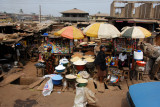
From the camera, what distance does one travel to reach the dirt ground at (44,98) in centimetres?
483

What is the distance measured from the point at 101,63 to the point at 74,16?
32511mm

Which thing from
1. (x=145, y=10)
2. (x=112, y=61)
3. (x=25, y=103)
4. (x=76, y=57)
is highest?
(x=145, y=10)

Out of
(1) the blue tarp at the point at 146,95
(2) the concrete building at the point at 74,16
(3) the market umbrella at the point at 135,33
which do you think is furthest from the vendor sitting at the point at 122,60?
(2) the concrete building at the point at 74,16

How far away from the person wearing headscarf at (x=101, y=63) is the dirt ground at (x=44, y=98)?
0.85 meters

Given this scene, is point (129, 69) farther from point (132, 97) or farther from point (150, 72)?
point (132, 97)

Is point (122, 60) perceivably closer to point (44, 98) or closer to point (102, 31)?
point (102, 31)

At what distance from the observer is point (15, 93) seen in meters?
5.51

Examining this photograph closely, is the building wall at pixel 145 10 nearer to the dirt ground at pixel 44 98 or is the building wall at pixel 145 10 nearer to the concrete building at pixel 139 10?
the concrete building at pixel 139 10

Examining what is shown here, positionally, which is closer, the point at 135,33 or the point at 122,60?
the point at 135,33

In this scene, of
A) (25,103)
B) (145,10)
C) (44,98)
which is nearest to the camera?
(25,103)

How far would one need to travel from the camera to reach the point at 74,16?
36594mm

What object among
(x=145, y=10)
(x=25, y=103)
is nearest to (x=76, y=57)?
(x=25, y=103)

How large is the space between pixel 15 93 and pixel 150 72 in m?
7.05

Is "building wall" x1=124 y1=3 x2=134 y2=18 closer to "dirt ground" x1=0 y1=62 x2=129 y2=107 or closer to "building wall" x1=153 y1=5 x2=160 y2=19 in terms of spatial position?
"building wall" x1=153 y1=5 x2=160 y2=19
